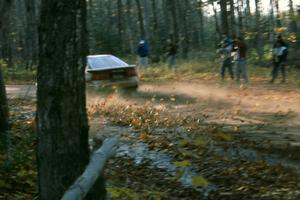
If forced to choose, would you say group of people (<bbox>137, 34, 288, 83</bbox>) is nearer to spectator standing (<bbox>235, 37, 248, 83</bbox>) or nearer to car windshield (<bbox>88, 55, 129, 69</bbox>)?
spectator standing (<bbox>235, 37, 248, 83</bbox>)

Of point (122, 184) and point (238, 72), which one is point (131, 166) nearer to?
point (122, 184)

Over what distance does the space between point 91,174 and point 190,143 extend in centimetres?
631

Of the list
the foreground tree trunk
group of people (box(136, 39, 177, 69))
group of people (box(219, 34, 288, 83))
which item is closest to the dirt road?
group of people (box(219, 34, 288, 83))

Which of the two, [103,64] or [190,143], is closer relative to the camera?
[190,143]

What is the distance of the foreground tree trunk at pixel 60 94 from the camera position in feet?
15.5

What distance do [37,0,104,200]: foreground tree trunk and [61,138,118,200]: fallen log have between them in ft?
0.70

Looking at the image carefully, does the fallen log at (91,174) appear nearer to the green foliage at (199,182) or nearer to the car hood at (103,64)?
the green foliage at (199,182)

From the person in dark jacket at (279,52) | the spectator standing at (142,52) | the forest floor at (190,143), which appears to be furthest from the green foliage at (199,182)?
the spectator standing at (142,52)

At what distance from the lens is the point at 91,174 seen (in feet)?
14.2

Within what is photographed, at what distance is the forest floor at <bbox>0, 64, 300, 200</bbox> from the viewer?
735 centimetres

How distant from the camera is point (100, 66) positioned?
17656mm

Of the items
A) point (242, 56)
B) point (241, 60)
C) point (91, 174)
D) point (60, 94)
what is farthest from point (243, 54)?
point (91, 174)

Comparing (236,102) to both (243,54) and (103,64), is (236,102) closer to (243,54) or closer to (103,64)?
(243,54)

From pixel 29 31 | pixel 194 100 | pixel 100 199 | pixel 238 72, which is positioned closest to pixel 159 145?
pixel 100 199
